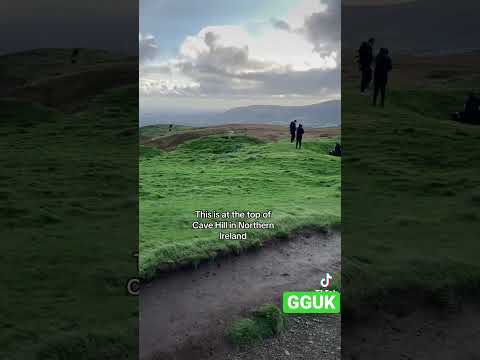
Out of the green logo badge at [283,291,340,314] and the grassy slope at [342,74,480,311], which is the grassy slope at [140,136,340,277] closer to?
the grassy slope at [342,74,480,311]

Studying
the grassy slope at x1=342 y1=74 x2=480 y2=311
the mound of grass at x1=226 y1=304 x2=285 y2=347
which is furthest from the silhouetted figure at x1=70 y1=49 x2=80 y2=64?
the mound of grass at x1=226 y1=304 x2=285 y2=347

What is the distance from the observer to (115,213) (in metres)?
21.4

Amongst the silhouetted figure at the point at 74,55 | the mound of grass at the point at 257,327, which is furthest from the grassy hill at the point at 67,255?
the silhouetted figure at the point at 74,55

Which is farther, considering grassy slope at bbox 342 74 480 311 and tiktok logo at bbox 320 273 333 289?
grassy slope at bbox 342 74 480 311

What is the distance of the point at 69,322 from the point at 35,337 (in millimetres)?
956

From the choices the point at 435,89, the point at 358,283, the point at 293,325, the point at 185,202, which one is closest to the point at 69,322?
the point at 185,202

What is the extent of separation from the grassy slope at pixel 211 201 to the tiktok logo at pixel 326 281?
236 cm

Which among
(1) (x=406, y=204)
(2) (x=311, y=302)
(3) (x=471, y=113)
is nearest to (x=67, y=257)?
(2) (x=311, y=302)

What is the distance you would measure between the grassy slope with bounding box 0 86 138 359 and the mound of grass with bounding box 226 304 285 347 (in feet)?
8.96

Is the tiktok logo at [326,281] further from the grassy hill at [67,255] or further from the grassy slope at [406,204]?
the grassy hill at [67,255]

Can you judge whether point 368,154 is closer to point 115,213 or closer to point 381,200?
point 381,200

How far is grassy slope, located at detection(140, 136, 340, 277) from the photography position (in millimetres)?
12867

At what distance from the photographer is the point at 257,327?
10727mm

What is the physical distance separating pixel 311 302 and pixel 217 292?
269 cm
